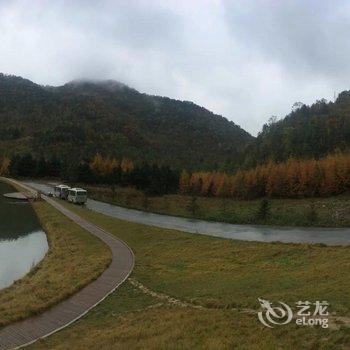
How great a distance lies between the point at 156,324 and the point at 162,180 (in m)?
74.6

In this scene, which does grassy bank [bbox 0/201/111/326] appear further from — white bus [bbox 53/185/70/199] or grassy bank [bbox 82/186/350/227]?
white bus [bbox 53/185/70/199]

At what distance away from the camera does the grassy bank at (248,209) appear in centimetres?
4972

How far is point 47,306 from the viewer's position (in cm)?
2064

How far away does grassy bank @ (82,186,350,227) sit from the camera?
49.7 m

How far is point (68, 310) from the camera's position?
66.9ft

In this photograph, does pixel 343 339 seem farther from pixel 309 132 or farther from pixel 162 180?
pixel 309 132

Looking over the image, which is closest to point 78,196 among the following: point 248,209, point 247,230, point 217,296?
point 248,209

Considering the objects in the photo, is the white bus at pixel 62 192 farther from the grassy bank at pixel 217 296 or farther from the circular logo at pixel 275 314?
the circular logo at pixel 275 314

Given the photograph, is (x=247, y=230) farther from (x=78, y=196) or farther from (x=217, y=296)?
(x=78, y=196)

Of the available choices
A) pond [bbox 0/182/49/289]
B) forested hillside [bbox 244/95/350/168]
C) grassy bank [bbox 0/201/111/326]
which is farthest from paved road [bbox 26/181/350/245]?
forested hillside [bbox 244/95/350/168]

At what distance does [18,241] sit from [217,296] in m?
30.0

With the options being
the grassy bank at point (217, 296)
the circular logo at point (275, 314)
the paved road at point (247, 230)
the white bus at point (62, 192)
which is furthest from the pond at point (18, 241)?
the circular logo at point (275, 314)

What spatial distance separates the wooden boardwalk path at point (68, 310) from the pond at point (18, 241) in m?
6.86

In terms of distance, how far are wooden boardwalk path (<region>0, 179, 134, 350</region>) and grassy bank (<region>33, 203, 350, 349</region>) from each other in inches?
25.5
